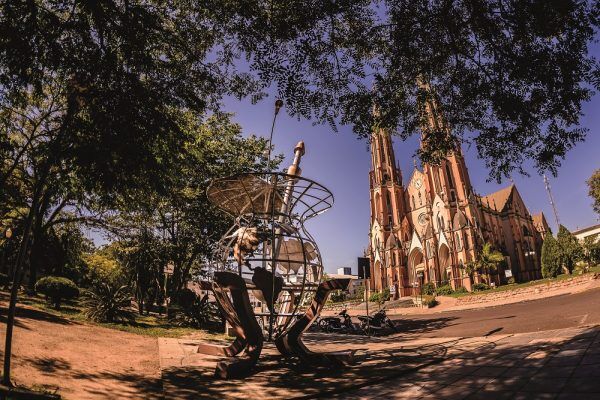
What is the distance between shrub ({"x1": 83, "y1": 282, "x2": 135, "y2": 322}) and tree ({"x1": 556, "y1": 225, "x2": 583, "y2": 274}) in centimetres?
4607

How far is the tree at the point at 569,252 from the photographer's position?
38125 millimetres

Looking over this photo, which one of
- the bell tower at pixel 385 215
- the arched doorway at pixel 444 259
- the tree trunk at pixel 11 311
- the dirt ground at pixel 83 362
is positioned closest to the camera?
the tree trunk at pixel 11 311

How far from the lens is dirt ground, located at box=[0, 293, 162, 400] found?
4398 mm

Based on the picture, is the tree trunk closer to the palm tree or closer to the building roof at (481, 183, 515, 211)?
the palm tree

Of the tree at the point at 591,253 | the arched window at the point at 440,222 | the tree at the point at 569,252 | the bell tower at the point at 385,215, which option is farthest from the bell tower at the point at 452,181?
the tree at the point at 591,253

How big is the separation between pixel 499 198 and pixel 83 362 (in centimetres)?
7562

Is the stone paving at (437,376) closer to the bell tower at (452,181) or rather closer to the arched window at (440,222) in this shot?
the bell tower at (452,181)

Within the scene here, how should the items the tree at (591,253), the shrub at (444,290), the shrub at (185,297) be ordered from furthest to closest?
the shrub at (444,290), the tree at (591,253), the shrub at (185,297)

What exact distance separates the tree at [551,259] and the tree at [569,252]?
38cm

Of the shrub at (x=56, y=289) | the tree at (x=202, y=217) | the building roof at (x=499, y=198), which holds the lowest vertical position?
the shrub at (x=56, y=289)

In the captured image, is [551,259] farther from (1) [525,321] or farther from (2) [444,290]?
(1) [525,321]

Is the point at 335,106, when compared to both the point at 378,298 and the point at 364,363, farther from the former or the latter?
the point at 378,298

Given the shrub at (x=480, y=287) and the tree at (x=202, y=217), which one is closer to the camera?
the tree at (x=202, y=217)

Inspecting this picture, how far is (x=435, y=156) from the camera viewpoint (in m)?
8.15
